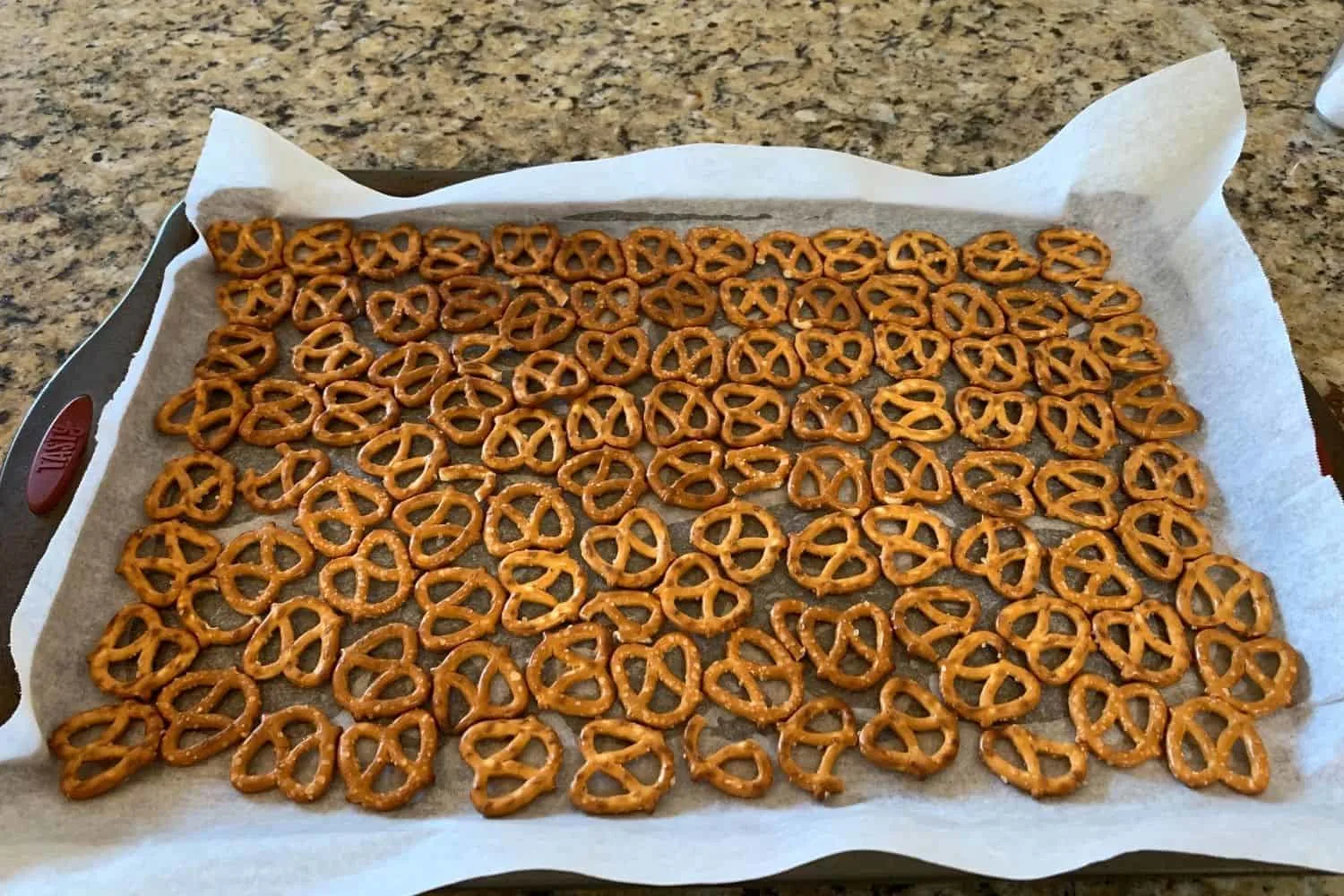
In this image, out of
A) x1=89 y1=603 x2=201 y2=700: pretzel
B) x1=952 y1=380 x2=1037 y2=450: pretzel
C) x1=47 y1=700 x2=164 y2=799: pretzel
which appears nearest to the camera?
x1=47 y1=700 x2=164 y2=799: pretzel

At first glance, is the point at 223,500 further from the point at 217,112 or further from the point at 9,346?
the point at 217,112

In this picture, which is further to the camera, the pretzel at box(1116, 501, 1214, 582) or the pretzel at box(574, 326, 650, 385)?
the pretzel at box(574, 326, 650, 385)

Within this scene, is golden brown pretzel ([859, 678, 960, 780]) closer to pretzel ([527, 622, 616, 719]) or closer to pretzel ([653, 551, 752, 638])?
pretzel ([653, 551, 752, 638])

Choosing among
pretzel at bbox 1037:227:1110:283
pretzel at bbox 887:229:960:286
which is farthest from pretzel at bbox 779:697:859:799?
pretzel at bbox 1037:227:1110:283

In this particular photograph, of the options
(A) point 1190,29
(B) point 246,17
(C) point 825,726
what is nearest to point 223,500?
(C) point 825,726

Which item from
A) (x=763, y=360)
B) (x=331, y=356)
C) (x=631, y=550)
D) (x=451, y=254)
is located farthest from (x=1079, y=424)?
(x=331, y=356)

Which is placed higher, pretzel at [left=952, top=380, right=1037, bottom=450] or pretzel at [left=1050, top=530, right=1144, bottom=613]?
pretzel at [left=952, top=380, right=1037, bottom=450]
